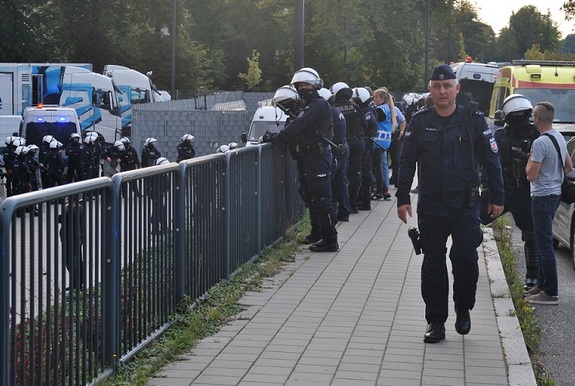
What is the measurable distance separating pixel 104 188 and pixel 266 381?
Result: 145cm

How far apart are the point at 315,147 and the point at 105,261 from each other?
18.9 ft

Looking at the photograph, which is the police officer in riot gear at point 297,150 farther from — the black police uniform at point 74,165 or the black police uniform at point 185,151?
the black police uniform at point 74,165

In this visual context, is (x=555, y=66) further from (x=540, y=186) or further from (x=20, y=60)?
(x=20, y=60)

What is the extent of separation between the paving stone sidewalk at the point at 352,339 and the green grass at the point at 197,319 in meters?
0.09

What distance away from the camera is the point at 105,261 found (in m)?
6.18

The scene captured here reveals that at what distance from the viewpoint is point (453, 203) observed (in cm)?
750

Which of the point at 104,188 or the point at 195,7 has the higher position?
the point at 195,7

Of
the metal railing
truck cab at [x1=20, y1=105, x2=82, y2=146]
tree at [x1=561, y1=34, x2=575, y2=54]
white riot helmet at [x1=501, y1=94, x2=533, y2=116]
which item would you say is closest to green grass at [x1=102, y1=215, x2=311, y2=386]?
the metal railing

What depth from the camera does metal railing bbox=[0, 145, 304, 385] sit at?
4781 mm

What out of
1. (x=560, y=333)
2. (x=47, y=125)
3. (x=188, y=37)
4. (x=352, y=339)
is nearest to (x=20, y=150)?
(x=47, y=125)

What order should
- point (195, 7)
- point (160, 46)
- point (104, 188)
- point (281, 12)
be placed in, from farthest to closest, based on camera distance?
point (195, 7) → point (281, 12) → point (160, 46) → point (104, 188)

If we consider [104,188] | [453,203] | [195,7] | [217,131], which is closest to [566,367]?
[453,203]

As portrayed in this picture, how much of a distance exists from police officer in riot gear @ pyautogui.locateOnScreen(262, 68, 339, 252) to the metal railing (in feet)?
5.24

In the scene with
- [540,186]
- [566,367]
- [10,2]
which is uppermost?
[10,2]
